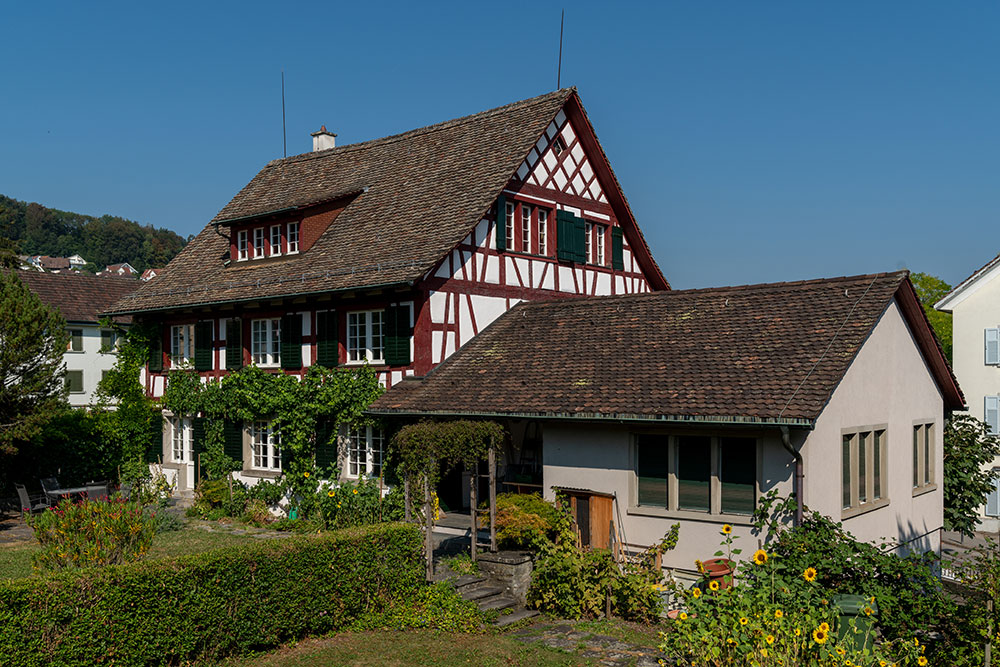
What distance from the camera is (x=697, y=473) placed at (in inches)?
582

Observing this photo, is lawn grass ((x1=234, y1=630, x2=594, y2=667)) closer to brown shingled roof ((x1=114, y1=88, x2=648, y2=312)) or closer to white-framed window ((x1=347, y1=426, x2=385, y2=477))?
white-framed window ((x1=347, y1=426, x2=385, y2=477))

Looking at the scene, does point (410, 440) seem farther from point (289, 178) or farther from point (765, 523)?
point (289, 178)

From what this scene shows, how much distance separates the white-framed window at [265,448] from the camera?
22828 millimetres

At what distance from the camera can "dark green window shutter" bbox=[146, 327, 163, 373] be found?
26.1 meters

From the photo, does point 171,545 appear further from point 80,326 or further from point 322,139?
point 80,326

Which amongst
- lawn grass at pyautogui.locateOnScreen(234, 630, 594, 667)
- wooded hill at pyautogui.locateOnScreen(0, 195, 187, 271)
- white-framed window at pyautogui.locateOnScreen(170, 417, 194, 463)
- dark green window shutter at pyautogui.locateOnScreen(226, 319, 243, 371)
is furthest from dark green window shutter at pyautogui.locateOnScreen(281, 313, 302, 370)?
wooded hill at pyautogui.locateOnScreen(0, 195, 187, 271)

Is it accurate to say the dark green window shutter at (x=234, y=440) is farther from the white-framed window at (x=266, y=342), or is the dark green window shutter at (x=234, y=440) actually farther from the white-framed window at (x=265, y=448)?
the white-framed window at (x=266, y=342)

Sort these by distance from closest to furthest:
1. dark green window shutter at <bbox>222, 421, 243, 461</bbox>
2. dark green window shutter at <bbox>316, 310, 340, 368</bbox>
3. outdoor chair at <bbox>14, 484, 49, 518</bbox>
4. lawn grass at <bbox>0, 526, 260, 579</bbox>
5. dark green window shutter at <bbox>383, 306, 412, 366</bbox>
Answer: lawn grass at <bbox>0, 526, 260, 579</bbox>, dark green window shutter at <bbox>383, 306, 412, 366</bbox>, dark green window shutter at <bbox>316, 310, 340, 368</bbox>, outdoor chair at <bbox>14, 484, 49, 518</bbox>, dark green window shutter at <bbox>222, 421, 243, 461</bbox>

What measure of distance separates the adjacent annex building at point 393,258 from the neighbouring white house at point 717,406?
6.86 ft

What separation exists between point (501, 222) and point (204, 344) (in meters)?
9.13

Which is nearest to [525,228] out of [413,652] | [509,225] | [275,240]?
[509,225]

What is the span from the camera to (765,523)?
1380 cm

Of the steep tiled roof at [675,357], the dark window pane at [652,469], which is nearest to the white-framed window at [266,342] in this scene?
the steep tiled roof at [675,357]

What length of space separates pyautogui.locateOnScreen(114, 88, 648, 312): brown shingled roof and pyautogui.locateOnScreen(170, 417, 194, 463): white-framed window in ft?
10.9
